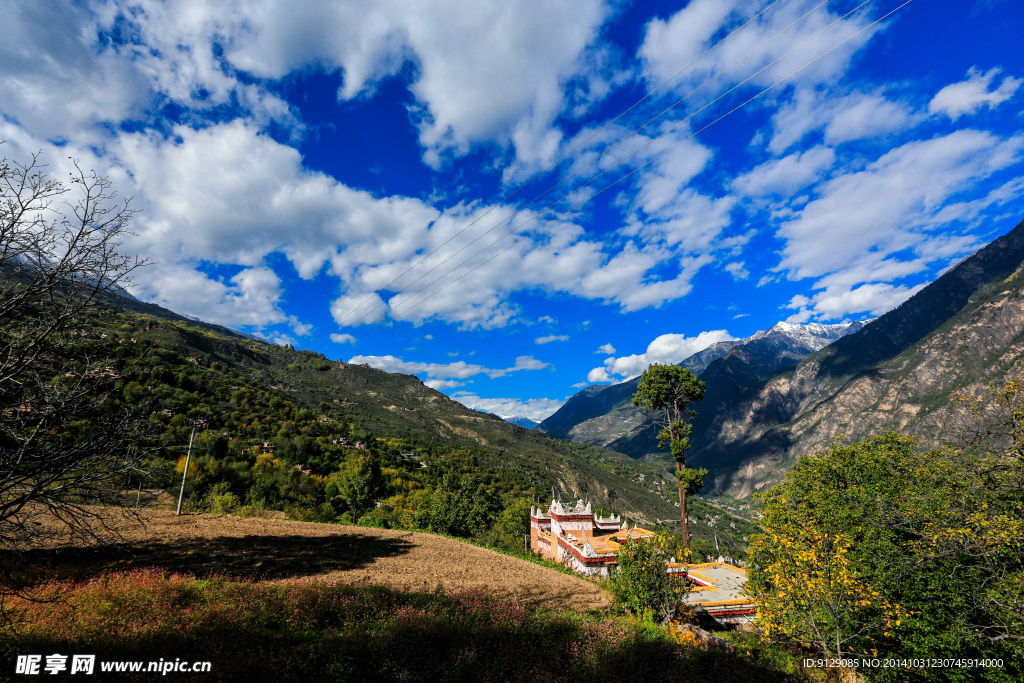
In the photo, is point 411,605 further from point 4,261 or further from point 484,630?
point 4,261

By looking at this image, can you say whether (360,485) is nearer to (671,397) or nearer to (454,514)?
(454,514)

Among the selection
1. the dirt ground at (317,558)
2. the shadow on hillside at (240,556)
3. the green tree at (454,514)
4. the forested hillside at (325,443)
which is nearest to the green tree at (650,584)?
the dirt ground at (317,558)

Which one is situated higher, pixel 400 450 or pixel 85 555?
pixel 400 450

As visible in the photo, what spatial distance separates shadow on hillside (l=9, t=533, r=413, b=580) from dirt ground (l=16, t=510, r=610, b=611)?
0.03 metres

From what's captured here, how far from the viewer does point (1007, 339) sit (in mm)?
147000

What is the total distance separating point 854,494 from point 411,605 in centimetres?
2002

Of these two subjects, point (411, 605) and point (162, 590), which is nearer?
point (162, 590)

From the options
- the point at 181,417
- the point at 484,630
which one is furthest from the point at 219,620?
the point at 181,417

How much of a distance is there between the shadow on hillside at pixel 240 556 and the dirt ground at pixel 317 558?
0.11 feet

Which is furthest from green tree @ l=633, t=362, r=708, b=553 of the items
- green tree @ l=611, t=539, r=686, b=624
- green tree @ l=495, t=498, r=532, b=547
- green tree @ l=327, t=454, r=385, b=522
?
green tree @ l=327, t=454, r=385, b=522

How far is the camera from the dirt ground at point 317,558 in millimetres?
13703

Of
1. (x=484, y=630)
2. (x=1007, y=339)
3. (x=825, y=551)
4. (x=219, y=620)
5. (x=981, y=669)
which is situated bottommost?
(x=981, y=669)

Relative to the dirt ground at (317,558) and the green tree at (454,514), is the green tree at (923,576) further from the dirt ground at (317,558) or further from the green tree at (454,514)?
the green tree at (454,514)

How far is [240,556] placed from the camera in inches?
616
